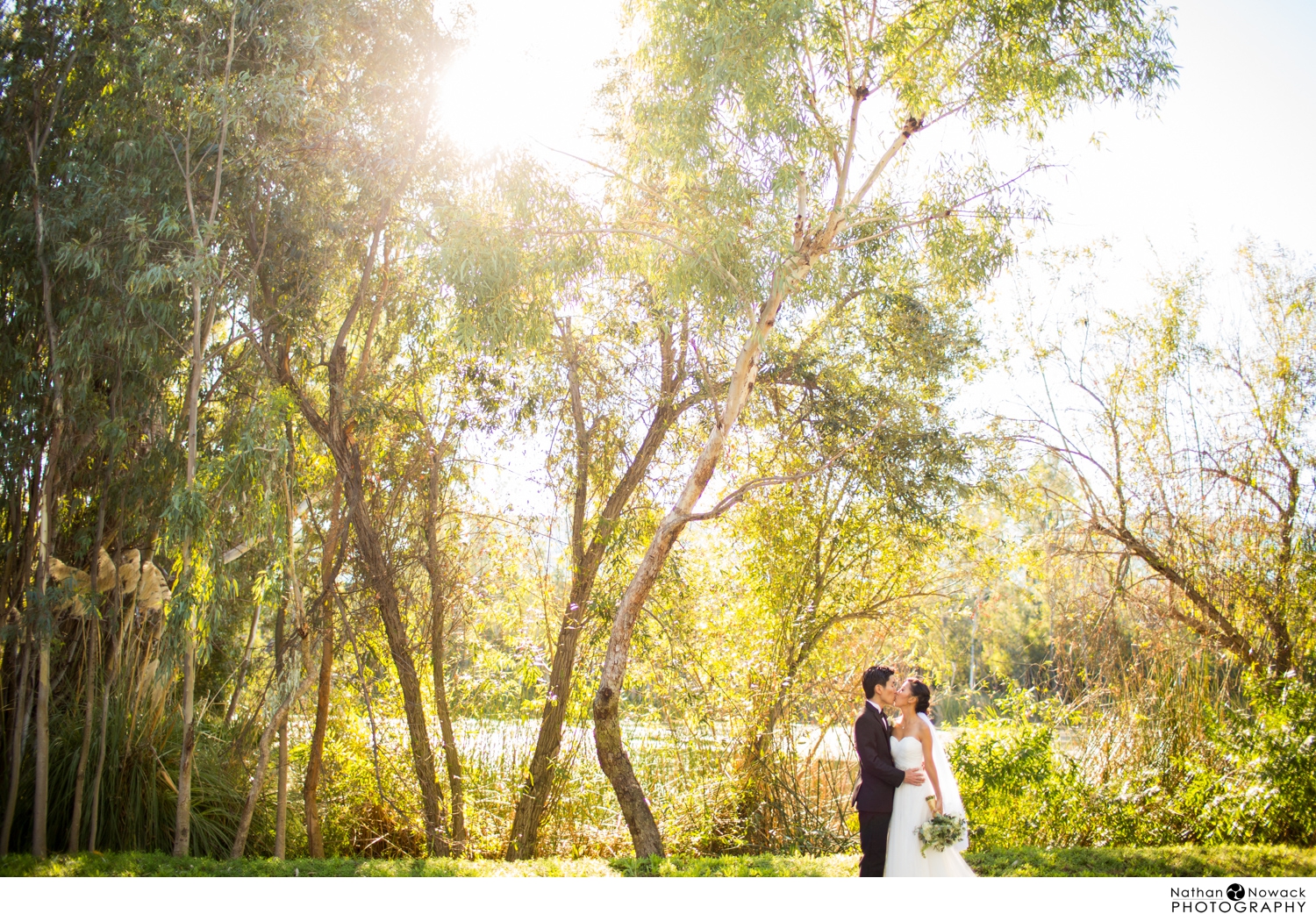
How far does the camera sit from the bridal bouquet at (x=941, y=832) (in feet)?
12.9

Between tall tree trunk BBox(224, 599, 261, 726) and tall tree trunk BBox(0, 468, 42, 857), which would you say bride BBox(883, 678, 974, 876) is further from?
tall tree trunk BBox(0, 468, 42, 857)

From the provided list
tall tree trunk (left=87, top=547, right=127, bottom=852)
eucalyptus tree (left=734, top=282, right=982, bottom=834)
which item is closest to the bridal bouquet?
eucalyptus tree (left=734, top=282, right=982, bottom=834)

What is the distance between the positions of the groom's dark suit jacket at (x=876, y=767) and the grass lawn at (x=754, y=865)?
32.1 inches

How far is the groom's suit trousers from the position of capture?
4148mm

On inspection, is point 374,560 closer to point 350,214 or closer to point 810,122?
point 350,214

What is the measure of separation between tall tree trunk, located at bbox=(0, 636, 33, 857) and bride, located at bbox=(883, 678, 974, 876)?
15.0ft

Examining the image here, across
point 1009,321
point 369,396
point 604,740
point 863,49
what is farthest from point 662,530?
point 1009,321

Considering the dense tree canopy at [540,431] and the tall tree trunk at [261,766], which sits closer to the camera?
the dense tree canopy at [540,431]

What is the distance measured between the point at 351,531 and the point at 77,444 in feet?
6.81

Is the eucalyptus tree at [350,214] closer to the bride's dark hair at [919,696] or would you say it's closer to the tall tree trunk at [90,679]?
the tall tree trunk at [90,679]

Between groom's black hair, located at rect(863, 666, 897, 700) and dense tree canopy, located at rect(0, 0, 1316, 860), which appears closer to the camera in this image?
groom's black hair, located at rect(863, 666, 897, 700)

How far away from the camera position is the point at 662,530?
19.2ft
